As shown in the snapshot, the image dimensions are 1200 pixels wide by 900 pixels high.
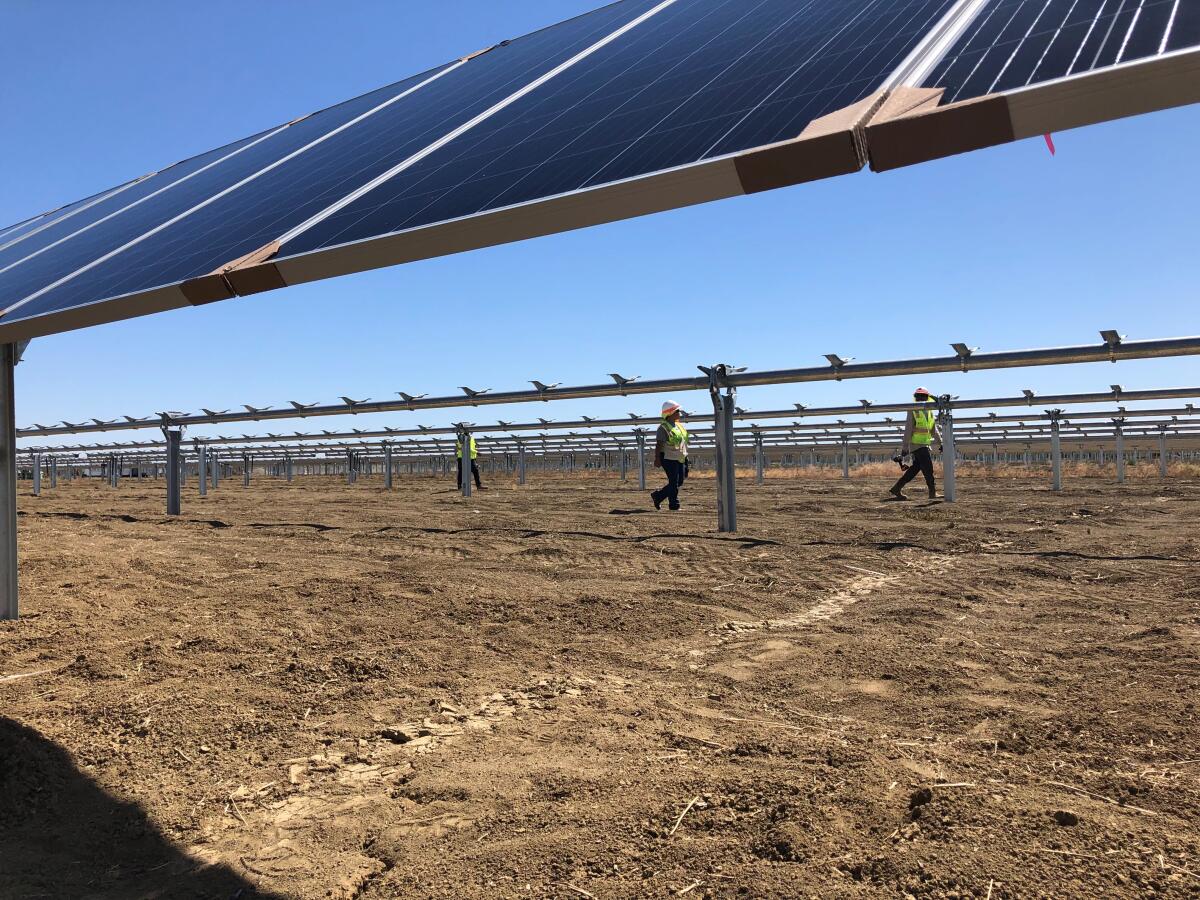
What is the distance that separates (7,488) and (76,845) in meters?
3.63

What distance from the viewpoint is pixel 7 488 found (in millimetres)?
5270

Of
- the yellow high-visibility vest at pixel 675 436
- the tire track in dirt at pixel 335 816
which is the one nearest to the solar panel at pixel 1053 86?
the tire track in dirt at pixel 335 816

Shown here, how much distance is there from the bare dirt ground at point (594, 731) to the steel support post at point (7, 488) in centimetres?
20

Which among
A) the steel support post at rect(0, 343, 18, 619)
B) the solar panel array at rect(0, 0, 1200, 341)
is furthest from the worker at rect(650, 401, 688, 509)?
the steel support post at rect(0, 343, 18, 619)

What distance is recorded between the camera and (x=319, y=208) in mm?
3801

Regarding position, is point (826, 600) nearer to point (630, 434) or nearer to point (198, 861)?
point (198, 861)

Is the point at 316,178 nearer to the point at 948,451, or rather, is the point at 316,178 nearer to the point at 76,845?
the point at 76,845

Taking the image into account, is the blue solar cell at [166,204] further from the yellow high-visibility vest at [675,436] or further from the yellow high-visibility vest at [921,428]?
the yellow high-visibility vest at [921,428]

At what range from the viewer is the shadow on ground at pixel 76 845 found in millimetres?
2289

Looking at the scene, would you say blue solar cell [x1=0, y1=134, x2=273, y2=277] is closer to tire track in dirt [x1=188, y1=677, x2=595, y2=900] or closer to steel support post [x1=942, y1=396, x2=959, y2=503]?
tire track in dirt [x1=188, y1=677, x2=595, y2=900]

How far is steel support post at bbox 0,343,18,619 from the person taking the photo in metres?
5.13

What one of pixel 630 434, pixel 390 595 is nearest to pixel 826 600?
pixel 390 595

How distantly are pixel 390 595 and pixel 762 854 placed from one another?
3977mm

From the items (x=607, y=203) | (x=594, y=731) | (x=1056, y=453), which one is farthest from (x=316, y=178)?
(x=1056, y=453)
